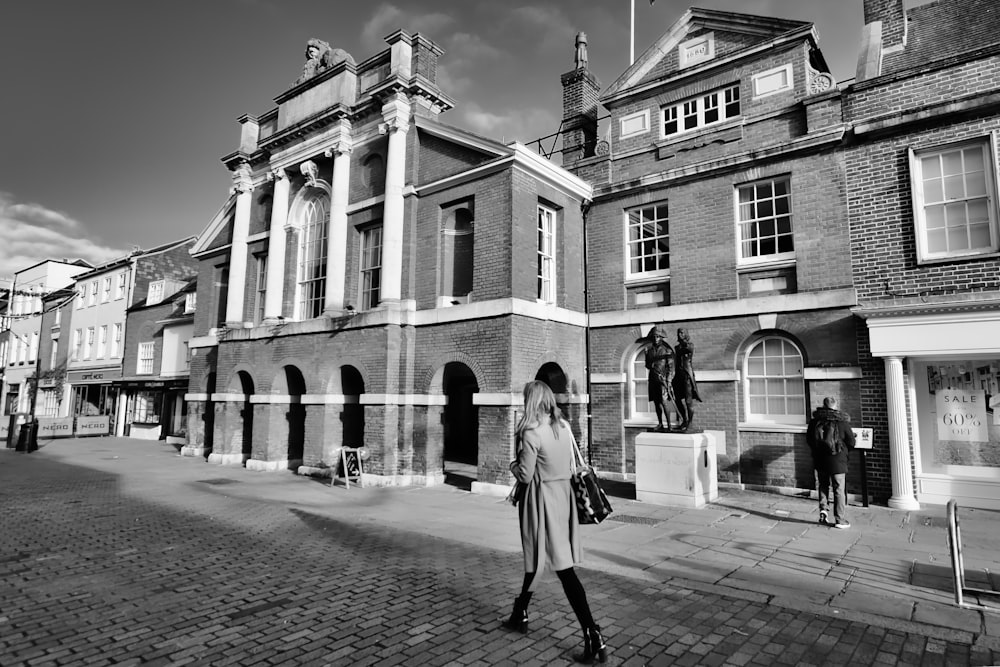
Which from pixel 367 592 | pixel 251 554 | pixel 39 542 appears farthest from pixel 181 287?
pixel 367 592

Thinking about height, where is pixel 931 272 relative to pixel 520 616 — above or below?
above

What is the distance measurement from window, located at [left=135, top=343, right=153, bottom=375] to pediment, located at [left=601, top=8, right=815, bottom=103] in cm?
2543

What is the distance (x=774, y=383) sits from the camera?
12.1 metres

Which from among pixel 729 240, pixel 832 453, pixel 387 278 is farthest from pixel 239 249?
pixel 832 453

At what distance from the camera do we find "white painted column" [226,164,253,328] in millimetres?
18875

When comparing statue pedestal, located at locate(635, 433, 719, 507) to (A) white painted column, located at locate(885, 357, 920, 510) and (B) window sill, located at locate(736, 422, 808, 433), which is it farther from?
(A) white painted column, located at locate(885, 357, 920, 510)

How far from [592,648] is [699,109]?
44.5 feet

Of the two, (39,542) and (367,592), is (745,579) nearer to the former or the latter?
(367,592)

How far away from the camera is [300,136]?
56.8ft

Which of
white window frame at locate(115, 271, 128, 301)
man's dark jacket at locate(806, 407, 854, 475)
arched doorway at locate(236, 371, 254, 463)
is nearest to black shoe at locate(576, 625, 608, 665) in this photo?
man's dark jacket at locate(806, 407, 854, 475)

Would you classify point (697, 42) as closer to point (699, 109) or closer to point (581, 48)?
point (699, 109)

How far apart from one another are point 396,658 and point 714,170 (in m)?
12.2

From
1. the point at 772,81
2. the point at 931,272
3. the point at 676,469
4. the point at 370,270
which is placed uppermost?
the point at 772,81

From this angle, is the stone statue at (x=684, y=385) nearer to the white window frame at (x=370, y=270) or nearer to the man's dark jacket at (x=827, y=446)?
the man's dark jacket at (x=827, y=446)
